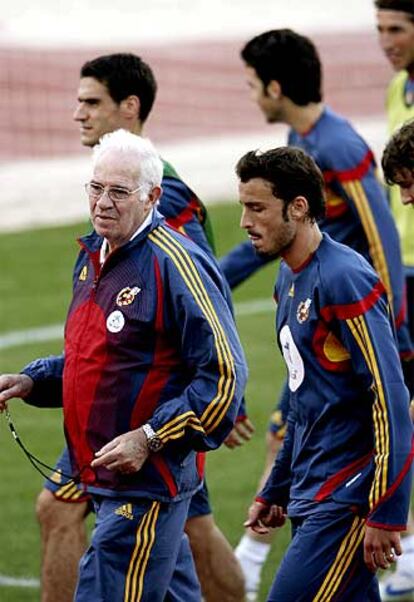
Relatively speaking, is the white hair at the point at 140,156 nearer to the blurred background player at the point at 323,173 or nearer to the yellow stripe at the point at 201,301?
the yellow stripe at the point at 201,301

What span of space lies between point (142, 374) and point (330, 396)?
68 cm

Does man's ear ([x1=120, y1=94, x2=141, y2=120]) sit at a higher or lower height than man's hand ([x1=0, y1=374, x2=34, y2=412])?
higher

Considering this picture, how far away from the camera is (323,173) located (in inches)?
380

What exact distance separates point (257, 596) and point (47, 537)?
4.59 ft

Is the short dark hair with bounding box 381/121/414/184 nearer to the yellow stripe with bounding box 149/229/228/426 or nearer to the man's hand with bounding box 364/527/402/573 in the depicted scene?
the yellow stripe with bounding box 149/229/228/426

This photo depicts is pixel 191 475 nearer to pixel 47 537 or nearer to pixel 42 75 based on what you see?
pixel 47 537

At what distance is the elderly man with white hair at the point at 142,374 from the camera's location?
727 centimetres

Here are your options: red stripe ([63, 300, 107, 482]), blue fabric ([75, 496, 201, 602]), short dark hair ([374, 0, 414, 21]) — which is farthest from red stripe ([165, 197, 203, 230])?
short dark hair ([374, 0, 414, 21])

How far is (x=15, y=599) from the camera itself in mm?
9781

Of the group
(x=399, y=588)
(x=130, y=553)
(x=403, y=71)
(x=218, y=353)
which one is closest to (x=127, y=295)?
(x=218, y=353)

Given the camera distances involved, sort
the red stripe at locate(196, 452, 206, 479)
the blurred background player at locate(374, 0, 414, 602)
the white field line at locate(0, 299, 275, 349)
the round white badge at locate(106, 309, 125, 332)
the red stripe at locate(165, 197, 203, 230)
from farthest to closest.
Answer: the white field line at locate(0, 299, 275, 349), the blurred background player at locate(374, 0, 414, 602), the red stripe at locate(165, 197, 203, 230), the red stripe at locate(196, 452, 206, 479), the round white badge at locate(106, 309, 125, 332)

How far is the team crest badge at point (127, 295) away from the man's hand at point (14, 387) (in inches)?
25.3

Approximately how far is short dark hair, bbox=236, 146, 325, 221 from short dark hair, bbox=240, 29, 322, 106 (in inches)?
96.7

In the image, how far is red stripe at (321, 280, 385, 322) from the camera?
7160mm
